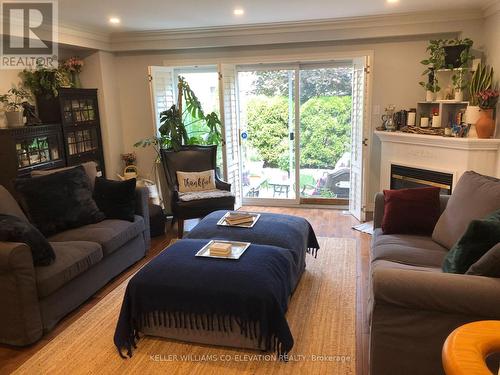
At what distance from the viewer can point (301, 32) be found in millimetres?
4656

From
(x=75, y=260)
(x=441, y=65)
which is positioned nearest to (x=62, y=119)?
(x=75, y=260)

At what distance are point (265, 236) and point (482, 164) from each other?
7.80ft

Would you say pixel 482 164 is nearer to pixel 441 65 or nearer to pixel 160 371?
pixel 441 65

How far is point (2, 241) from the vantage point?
7.82 ft

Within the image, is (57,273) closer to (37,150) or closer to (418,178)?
(37,150)

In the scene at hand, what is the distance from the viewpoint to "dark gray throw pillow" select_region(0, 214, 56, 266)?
2406 millimetres

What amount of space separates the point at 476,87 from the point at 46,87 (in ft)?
15.1

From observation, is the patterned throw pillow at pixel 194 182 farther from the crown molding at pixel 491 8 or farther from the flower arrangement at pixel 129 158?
the crown molding at pixel 491 8

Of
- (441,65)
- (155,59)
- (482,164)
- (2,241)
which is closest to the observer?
(2,241)

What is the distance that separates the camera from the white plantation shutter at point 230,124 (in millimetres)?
5027

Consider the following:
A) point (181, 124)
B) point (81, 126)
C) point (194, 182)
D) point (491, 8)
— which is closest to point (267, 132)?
point (181, 124)

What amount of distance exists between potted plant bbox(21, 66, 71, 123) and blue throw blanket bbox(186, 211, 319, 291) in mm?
2430

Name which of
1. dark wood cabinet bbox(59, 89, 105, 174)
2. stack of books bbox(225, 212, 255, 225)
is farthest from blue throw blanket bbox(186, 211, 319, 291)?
dark wood cabinet bbox(59, 89, 105, 174)

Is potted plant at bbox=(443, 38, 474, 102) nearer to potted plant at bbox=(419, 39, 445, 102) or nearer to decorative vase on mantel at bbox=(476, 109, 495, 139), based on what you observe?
potted plant at bbox=(419, 39, 445, 102)
